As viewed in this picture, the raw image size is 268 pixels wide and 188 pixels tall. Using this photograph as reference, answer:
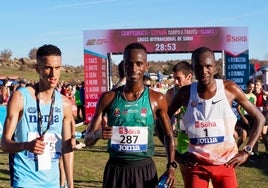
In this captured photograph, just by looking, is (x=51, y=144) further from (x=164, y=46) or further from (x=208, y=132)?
(x=164, y=46)

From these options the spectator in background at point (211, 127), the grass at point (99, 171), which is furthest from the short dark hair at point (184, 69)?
the grass at point (99, 171)

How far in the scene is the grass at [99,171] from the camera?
8.87 m

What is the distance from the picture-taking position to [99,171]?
10094 millimetres

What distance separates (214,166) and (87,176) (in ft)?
17.1

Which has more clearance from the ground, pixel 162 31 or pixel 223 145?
pixel 162 31

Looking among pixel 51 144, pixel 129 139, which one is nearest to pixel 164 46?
pixel 129 139

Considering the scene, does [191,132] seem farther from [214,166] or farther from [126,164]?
[126,164]

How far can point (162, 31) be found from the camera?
65.1 feet

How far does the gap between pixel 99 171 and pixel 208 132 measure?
19.0 ft

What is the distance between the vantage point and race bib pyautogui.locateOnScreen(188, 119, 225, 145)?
4.57m

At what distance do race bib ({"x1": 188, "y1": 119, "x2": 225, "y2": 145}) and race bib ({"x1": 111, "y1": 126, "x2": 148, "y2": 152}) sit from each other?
73 centimetres

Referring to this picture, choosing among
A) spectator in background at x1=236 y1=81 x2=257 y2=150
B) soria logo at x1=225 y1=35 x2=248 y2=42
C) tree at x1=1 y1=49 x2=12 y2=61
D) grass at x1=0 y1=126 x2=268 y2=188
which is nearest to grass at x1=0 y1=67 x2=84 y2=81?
tree at x1=1 y1=49 x2=12 y2=61

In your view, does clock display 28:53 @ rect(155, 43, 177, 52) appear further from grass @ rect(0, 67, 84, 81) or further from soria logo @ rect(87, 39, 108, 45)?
grass @ rect(0, 67, 84, 81)

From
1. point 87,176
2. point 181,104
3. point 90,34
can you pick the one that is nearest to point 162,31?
point 90,34
